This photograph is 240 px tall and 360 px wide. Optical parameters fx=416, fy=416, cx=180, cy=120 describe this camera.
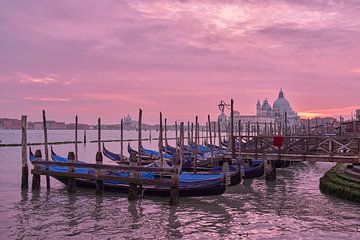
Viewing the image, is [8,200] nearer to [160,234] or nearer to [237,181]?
[160,234]

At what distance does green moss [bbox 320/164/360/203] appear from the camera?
1634 centimetres

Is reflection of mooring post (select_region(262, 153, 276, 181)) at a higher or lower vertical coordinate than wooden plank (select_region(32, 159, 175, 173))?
lower

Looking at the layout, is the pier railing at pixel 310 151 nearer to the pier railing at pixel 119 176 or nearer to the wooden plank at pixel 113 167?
the pier railing at pixel 119 176

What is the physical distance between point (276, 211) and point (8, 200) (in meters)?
11.5

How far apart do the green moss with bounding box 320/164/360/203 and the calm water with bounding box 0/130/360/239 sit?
0.34 m

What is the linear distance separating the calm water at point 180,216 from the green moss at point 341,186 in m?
Answer: 0.34

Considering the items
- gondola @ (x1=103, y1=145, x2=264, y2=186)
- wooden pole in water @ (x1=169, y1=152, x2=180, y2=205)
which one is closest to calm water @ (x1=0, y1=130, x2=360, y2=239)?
wooden pole in water @ (x1=169, y1=152, x2=180, y2=205)

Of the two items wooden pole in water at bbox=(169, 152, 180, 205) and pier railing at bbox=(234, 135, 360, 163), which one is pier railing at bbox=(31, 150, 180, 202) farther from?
pier railing at bbox=(234, 135, 360, 163)

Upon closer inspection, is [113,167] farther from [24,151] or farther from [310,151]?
[310,151]

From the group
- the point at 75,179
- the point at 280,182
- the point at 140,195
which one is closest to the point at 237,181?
the point at 280,182

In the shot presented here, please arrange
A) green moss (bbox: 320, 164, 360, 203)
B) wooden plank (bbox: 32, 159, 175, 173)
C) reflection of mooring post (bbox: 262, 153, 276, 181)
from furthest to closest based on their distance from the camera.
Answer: reflection of mooring post (bbox: 262, 153, 276, 181)
green moss (bbox: 320, 164, 360, 203)
wooden plank (bbox: 32, 159, 175, 173)

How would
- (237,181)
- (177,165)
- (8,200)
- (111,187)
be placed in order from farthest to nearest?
1. (237,181)
2. (111,187)
3. (8,200)
4. (177,165)

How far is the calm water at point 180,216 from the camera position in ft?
40.4

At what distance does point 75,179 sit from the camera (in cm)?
2006
